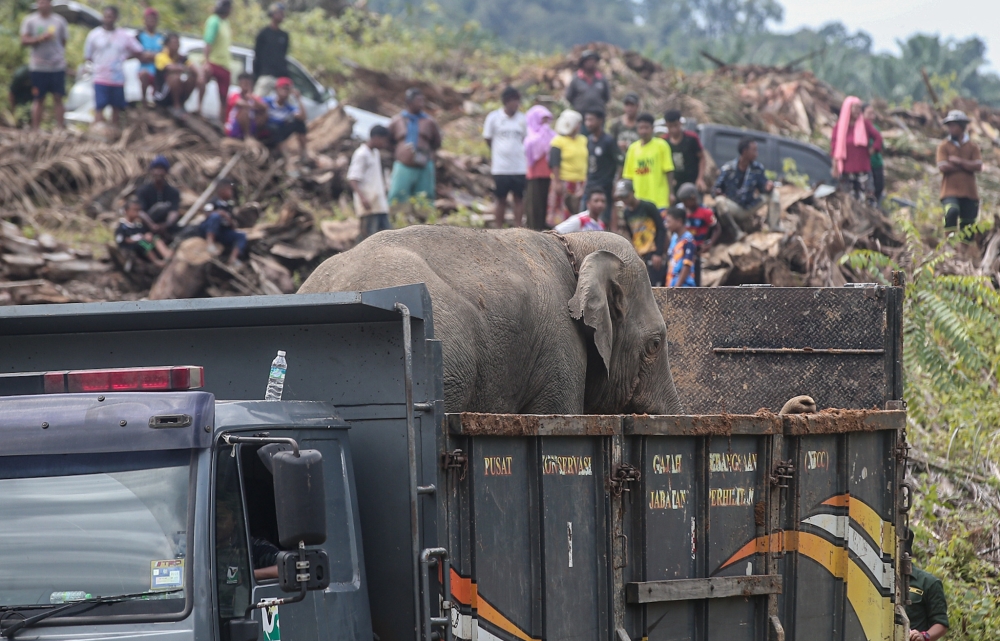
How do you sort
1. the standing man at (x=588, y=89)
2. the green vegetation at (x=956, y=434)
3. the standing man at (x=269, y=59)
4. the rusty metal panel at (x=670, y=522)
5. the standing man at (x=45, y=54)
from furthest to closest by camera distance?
the standing man at (x=269, y=59), the standing man at (x=45, y=54), the standing man at (x=588, y=89), the green vegetation at (x=956, y=434), the rusty metal panel at (x=670, y=522)

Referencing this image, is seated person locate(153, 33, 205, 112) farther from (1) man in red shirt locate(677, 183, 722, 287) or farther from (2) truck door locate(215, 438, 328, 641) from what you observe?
(2) truck door locate(215, 438, 328, 641)

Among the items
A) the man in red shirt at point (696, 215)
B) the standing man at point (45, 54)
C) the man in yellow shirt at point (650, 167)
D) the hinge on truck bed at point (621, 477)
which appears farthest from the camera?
the standing man at point (45, 54)

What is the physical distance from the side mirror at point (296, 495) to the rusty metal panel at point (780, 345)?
4.61 metres

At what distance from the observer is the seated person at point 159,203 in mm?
14680

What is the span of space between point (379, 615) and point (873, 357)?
13.3 feet

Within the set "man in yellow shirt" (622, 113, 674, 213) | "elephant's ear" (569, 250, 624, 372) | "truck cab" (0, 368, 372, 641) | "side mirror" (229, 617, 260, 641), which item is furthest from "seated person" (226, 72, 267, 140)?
"side mirror" (229, 617, 260, 641)

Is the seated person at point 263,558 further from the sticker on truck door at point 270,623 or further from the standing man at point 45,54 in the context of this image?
the standing man at point 45,54

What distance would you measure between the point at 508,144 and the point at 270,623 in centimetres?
1143

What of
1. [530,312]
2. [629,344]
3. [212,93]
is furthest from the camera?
[212,93]

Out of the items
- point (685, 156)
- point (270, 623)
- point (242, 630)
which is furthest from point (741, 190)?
point (242, 630)

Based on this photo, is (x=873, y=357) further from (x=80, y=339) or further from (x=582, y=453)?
(x=80, y=339)

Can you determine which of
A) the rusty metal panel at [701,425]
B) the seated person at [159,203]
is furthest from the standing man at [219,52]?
the rusty metal panel at [701,425]

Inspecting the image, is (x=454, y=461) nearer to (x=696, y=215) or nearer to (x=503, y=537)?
(x=503, y=537)

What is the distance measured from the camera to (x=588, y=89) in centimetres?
1680
